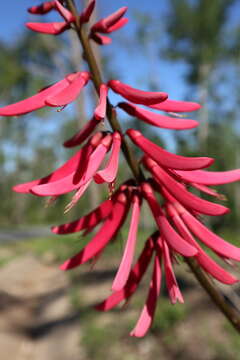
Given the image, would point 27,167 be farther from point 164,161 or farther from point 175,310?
point 164,161

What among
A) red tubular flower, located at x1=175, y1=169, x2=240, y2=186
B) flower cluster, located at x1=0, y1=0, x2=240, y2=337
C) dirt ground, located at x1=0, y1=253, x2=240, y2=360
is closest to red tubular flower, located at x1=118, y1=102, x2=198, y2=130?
flower cluster, located at x1=0, y1=0, x2=240, y2=337

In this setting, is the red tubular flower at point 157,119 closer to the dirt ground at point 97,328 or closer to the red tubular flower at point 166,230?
the red tubular flower at point 166,230

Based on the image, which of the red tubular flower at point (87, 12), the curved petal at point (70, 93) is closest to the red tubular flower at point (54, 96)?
the curved petal at point (70, 93)

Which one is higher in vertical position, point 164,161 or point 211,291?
point 164,161

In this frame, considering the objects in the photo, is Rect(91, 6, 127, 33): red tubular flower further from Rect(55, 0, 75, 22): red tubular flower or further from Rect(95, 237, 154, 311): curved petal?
Rect(95, 237, 154, 311): curved petal

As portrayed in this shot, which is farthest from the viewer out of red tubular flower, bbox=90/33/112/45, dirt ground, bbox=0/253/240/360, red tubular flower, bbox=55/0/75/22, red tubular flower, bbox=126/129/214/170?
dirt ground, bbox=0/253/240/360

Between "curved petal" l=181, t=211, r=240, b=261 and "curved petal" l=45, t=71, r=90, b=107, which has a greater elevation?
"curved petal" l=45, t=71, r=90, b=107

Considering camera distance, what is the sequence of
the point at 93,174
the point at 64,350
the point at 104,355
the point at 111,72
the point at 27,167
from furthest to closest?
1. the point at 27,167
2. the point at 111,72
3. the point at 64,350
4. the point at 104,355
5. the point at 93,174

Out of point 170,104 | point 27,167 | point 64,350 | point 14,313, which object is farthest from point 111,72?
point 27,167
